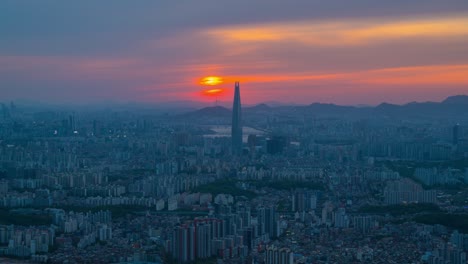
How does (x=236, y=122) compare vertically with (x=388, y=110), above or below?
below

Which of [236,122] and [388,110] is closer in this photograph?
[236,122]

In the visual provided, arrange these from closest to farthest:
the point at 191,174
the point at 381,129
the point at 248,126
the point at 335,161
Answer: the point at 191,174, the point at 335,161, the point at 381,129, the point at 248,126

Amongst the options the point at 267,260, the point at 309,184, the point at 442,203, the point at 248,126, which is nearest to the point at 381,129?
the point at 248,126

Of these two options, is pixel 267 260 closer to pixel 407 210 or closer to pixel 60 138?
pixel 407 210

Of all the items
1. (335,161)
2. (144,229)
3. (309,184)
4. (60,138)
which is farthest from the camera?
(60,138)

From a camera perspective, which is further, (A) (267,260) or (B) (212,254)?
(B) (212,254)

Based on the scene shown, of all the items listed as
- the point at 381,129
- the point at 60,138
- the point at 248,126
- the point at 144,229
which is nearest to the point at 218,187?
the point at 144,229

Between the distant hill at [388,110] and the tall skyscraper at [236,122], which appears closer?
the tall skyscraper at [236,122]

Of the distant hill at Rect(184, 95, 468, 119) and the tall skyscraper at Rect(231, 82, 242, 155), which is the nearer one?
the tall skyscraper at Rect(231, 82, 242, 155)

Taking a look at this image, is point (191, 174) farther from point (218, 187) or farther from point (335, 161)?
point (335, 161)
